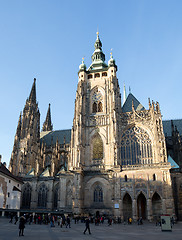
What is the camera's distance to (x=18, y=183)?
130ft

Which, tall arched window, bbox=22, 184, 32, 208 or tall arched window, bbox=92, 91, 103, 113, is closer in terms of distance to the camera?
tall arched window, bbox=92, 91, 103, 113

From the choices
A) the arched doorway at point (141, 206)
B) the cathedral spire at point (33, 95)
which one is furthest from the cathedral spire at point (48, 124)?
the arched doorway at point (141, 206)

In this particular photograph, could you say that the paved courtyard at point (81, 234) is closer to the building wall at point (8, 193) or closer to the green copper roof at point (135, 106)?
the building wall at point (8, 193)

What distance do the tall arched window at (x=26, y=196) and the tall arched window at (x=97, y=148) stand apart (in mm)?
17491

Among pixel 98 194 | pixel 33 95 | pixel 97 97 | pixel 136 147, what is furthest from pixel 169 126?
pixel 33 95

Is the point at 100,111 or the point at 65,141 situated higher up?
the point at 100,111

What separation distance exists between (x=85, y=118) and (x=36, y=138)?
18.6 metres

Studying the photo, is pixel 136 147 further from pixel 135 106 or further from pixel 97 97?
pixel 97 97

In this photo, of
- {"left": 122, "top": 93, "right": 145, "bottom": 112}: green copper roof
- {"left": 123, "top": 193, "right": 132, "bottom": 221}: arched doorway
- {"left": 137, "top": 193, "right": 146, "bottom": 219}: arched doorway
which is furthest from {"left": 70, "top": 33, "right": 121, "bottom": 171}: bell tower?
{"left": 137, "top": 193, "right": 146, "bottom": 219}: arched doorway

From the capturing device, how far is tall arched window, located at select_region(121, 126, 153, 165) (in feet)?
125

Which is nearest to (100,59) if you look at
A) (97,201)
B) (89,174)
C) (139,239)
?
(89,174)

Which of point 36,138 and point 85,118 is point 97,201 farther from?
point 36,138

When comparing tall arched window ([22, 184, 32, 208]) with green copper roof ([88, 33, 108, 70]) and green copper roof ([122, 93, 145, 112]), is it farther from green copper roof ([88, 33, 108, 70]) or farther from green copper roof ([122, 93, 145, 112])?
green copper roof ([88, 33, 108, 70])

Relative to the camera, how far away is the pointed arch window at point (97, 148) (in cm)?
4062
